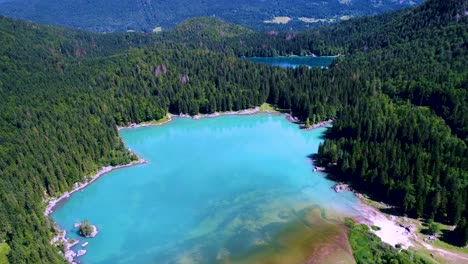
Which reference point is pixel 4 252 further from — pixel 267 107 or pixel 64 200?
pixel 267 107

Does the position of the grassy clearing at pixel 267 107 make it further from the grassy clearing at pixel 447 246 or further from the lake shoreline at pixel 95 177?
the grassy clearing at pixel 447 246

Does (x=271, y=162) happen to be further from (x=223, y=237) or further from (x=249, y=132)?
(x=223, y=237)

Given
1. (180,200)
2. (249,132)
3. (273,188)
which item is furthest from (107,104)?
(273,188)

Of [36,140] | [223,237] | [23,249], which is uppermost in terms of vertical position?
[36,140]

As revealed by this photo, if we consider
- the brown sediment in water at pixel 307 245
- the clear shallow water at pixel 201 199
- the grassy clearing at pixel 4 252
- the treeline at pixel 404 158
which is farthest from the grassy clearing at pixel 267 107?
the grassy clearing at pixel 4 252

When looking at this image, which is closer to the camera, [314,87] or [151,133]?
[151,133]

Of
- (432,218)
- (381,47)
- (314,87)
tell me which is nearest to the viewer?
(432,218)
